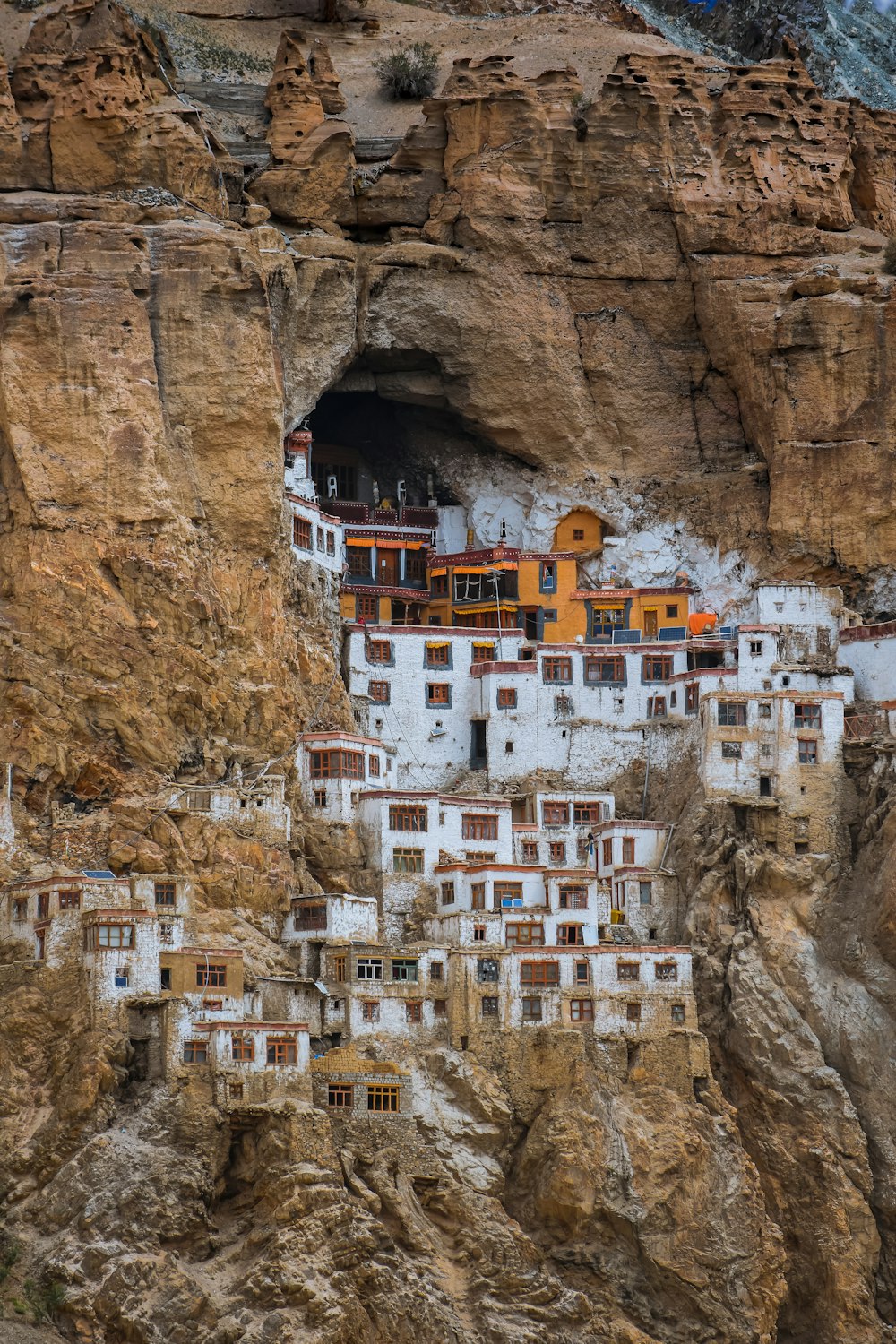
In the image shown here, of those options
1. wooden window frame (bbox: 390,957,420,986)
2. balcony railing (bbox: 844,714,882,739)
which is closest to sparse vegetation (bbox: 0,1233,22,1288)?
wooden window frame (bbox: 390,957,420,986)

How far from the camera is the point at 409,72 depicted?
86750 millimetres

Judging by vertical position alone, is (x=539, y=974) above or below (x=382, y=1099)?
above

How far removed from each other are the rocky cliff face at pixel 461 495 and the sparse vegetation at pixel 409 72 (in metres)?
3.63

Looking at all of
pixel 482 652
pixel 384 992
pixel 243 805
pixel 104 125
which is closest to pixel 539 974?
pixel 384 992

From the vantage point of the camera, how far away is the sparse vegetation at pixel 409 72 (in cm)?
8644

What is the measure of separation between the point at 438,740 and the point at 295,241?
13.8 m

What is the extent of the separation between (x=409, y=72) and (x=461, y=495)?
12887mm

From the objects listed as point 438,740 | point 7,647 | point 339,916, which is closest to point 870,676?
point 438,740

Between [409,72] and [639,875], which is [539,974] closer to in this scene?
[639,875]

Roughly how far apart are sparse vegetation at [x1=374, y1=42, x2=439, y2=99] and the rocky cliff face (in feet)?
11.9

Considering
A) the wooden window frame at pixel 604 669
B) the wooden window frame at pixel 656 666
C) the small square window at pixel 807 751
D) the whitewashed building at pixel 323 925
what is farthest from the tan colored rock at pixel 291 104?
the whitewashed building at pixel 323 925

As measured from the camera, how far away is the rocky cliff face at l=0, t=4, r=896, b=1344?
61.6 m

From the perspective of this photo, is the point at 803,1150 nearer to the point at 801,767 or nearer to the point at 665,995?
the point at 665,995

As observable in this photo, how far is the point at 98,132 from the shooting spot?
251ft
